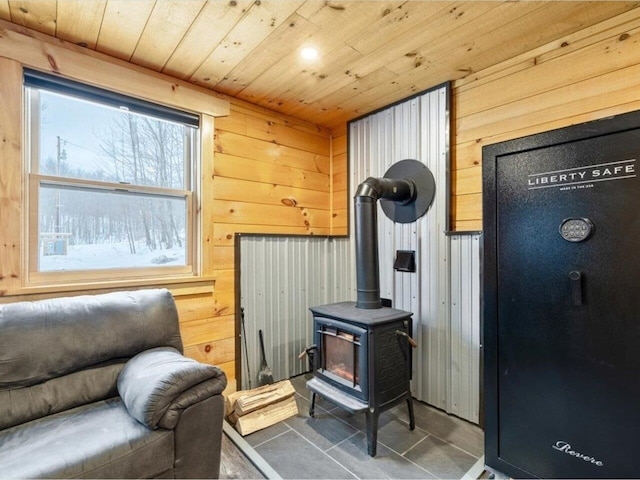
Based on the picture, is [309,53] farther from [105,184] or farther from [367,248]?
[105,184]

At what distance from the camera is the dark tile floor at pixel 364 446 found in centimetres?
→ 179

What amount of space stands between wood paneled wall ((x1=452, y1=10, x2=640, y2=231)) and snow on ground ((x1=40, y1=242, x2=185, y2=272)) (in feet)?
6.79

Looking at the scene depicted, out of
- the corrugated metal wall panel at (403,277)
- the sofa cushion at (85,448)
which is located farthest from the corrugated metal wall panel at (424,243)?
the sofa cushion at (85,448)

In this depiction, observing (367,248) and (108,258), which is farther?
(367,248)

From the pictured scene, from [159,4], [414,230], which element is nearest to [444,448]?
[414,230]

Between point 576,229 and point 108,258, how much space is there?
2528 millimetres

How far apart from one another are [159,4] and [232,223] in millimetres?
1427

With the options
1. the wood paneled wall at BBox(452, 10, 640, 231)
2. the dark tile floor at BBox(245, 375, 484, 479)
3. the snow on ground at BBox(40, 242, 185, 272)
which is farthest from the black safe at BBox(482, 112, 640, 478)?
the snow on ground at BBox(40, 242, 185, 272)

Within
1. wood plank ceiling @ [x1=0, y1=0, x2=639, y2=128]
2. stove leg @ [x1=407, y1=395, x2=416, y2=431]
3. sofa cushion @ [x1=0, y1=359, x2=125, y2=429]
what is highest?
wood plank ceiling @ [x1=0, y1=0, x2=639, y2=128]

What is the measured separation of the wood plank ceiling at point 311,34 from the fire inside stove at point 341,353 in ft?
5.69

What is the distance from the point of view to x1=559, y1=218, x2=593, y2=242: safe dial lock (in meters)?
1.33

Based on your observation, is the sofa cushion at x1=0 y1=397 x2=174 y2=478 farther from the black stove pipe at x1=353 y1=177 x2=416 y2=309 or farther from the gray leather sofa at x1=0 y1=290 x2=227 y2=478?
the black stove pipe at x1=353 y1=177 x2=416 y2=309

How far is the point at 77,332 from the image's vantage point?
1.70m

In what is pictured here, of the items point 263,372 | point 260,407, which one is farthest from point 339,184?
point 260,407
